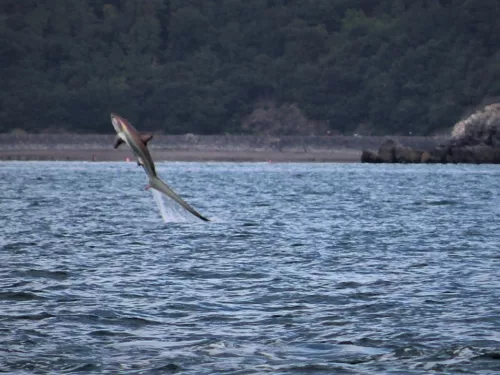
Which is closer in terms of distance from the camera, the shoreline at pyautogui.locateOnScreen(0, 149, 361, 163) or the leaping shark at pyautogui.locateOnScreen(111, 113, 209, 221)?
the leaping shark at pyautogui.locateOnScreen(111, 113, 209, 221)

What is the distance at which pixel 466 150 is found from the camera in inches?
5822

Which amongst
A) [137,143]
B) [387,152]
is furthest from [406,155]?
[137,143]

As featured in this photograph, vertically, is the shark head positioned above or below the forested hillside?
below

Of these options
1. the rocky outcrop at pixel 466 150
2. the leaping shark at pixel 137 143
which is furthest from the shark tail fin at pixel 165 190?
the rocky outcrop at pixel 466 150

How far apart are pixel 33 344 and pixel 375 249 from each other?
17.3 m

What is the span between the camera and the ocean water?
18328 mm

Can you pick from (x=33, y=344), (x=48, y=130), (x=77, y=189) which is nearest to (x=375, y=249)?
(x=33, y=344)

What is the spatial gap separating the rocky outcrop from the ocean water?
324 ft

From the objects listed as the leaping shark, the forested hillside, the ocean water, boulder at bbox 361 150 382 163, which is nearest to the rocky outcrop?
boulder at bbox 361 150 382 163

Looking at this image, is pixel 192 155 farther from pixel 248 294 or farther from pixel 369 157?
pixel 248 294

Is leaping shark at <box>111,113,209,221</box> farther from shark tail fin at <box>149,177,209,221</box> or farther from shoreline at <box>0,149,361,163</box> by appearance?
shoreline at <box>0,149,361,163</box>

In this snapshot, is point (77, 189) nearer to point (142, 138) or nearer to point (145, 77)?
point (142, 138)

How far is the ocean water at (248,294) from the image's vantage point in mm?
18328

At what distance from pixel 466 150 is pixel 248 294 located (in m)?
126
